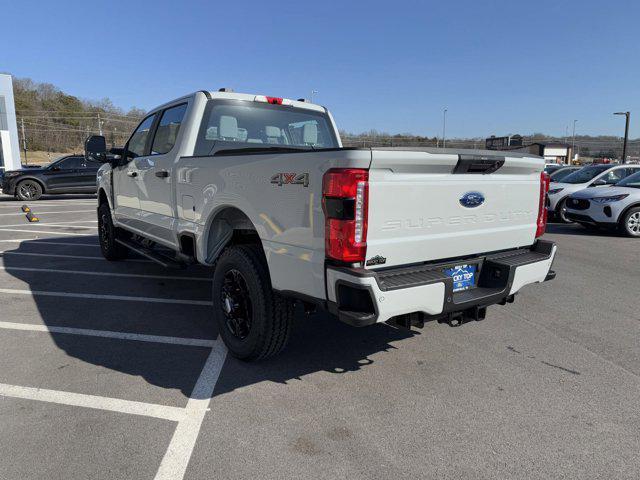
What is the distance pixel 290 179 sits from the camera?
2734mm

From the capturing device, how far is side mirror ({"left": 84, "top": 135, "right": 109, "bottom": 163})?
5789mm

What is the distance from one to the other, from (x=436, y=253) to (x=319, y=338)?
1554mm

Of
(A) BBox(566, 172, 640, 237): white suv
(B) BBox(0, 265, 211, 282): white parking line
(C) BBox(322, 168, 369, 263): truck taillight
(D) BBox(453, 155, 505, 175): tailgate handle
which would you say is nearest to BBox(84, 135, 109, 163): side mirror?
(B) BBox(0, 265, 211, 282): white parking line

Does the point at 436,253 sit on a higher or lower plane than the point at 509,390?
higher

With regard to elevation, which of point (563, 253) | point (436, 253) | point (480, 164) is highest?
point (480, 164)

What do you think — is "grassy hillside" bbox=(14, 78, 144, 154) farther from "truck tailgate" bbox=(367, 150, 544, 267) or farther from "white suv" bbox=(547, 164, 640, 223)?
"truck tailgate" bbox=(367, 150, 544, 267)

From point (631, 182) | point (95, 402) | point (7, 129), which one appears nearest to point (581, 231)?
point (631, 182)

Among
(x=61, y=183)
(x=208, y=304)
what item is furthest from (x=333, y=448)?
(x=61, y=183)

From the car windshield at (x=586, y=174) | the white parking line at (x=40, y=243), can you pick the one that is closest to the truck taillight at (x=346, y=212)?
the white parking line at (x=40, y=243)

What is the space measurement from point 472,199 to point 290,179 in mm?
1260

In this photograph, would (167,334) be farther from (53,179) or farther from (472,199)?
(53,179)

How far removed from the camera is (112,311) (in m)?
4.72

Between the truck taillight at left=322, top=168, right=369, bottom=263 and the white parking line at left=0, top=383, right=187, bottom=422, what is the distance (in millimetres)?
1459

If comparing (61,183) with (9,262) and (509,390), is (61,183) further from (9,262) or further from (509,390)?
(509,390)
